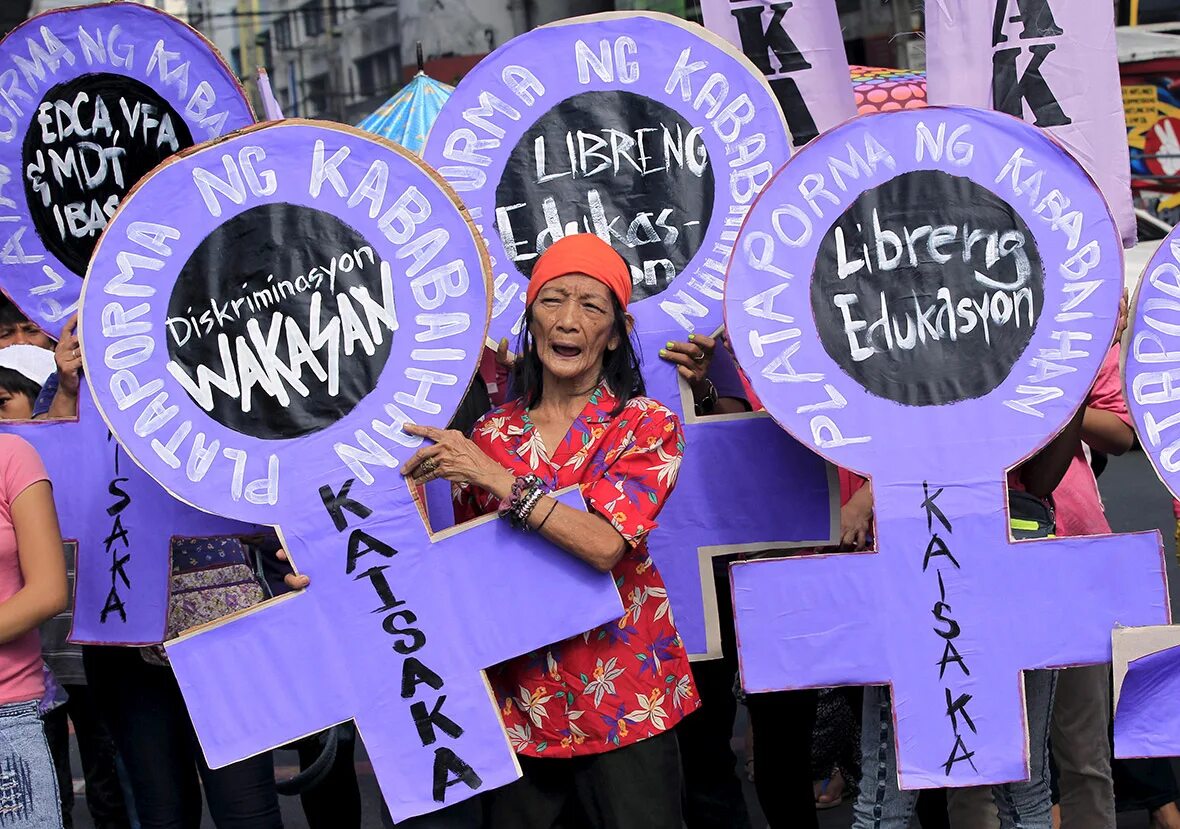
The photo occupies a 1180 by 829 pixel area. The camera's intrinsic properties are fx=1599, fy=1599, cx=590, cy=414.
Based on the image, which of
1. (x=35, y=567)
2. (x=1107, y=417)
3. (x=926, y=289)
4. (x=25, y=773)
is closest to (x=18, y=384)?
(x=35, y=567)

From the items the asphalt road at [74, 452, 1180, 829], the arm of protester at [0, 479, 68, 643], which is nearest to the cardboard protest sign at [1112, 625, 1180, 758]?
the asphalt road at [74, 452, 1180, 829]

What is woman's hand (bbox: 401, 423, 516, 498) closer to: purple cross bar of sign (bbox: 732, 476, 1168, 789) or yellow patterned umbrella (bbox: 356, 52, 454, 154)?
purple cross bar of sign (bbox: 732, 476, 1168, 789)

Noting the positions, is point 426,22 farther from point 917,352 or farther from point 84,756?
point 917,352

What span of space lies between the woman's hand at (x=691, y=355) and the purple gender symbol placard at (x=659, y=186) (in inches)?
1.3

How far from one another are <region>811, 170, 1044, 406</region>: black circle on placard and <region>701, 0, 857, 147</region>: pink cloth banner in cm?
68

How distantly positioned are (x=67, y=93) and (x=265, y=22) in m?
16.5

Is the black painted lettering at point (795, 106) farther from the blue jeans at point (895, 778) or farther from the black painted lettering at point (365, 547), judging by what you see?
the black painted lettering at point (365, 547)

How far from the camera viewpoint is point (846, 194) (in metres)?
3.19

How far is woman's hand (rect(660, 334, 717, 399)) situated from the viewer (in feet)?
11.6

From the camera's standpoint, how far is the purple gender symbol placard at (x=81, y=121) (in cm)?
364

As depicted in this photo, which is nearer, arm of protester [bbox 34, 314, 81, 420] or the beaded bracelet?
the beaded bracelet

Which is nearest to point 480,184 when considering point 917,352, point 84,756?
point 917,352

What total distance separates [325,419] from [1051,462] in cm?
150

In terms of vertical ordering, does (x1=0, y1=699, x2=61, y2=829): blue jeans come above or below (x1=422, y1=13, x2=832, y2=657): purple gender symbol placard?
below
